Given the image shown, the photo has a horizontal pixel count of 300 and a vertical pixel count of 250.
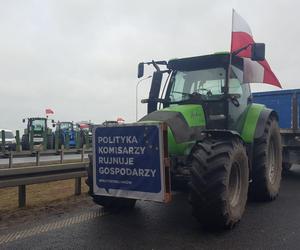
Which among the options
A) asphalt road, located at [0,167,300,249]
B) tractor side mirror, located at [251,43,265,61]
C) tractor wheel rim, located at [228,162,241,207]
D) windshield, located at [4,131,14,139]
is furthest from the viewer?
windshield, located at [4,131,14,139]

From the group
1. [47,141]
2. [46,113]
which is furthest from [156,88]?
[46,113]

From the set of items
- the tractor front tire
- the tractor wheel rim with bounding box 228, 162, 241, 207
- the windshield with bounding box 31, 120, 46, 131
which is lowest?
the tractor front tire

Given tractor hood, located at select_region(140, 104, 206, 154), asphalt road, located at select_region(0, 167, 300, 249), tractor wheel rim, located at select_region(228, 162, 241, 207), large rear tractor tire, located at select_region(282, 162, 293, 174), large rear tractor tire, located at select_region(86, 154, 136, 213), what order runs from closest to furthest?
asphalt road, located at select_region(0, 167, 300, 249) → tractor wheel rim, located at select_region(228, 162, 241, 207) → tractor hood, located at select_region(140, 104, 206, 154) → large rear tractor tire, located at select_region(86, 154, 136, 213) → large rear tractor tire, located at select_region(282, 162, 293, 174)

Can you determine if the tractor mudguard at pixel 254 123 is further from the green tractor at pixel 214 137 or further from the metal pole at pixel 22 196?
the metal pole at pixel 22 196

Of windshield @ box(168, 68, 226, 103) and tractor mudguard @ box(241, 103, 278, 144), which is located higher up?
windshield @ box(168, 68, 226, 103)

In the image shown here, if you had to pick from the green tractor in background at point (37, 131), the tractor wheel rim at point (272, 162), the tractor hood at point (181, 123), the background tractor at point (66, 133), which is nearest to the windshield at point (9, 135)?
the green tractor in background at point (37, 131)

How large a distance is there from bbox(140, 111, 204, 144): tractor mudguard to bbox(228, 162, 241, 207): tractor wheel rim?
31.9 inches

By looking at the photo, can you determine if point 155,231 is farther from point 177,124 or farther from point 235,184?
point 177,124

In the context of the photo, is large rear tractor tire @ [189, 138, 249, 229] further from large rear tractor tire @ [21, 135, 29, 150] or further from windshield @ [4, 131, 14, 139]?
windshield @ [4, 131, 14, 139]

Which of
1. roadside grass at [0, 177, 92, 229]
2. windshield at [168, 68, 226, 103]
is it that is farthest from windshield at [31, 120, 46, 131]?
windshield at [168, 68, 226, 103]

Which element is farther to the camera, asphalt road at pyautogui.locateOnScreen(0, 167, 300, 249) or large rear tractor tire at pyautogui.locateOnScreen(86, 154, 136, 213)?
large rear tractor tire at pyautogui.locateOnScreen(86, 154, 136, 213)

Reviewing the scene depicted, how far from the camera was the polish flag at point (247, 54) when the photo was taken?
740cm

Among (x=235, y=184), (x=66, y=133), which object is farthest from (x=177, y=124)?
(x=66, y=133)

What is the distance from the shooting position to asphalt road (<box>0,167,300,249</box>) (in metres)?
4.88
